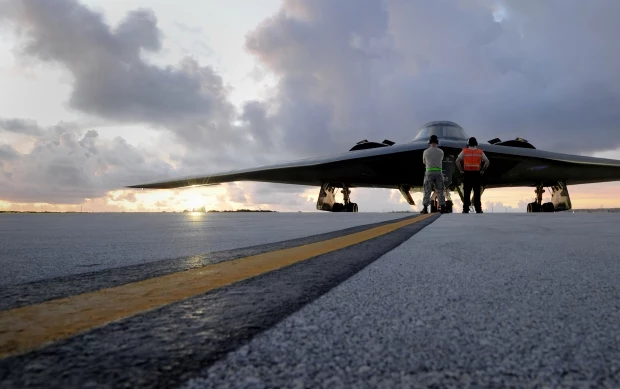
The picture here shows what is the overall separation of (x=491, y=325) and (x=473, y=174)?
40.9 feet

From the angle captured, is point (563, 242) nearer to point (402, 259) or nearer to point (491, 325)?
point (402, 259)

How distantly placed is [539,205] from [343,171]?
885 cm

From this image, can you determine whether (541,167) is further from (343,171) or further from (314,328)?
(314,328)

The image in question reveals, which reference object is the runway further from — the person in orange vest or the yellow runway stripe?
the person in orange vest

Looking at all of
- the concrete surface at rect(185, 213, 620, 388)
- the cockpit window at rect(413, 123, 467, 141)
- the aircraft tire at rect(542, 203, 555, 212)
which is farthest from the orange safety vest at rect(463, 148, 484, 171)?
the concrete surface at rect(185, 213, 620, 388)

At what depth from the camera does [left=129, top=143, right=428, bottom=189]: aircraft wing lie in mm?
20625

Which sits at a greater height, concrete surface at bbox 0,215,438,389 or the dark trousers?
the dark trousers

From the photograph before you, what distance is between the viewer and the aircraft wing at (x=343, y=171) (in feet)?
67.7

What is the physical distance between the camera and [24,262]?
255cm

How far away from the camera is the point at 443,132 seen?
22375 millimetres

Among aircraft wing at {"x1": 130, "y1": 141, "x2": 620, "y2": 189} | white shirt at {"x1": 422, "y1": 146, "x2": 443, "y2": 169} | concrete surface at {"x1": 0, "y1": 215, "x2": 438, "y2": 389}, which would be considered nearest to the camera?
concrete surface at {"x1": 0, "y1": 215, "x2": 438, "y2": 389}

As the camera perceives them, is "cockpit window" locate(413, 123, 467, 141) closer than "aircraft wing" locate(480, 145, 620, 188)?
No

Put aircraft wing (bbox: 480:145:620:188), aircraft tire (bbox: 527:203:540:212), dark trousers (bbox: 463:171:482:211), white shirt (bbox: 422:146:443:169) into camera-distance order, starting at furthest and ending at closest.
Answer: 1. aircraft tire (bbox: 527:203:540:212)
2. aircraft wing (bbox: 480:145:620:188)
3. white shirt (bbox: 422:146:443:169)
4. dark trousers (bbox: 463:171:482:211)

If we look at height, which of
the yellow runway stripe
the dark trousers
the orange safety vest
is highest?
the orange safety vest
